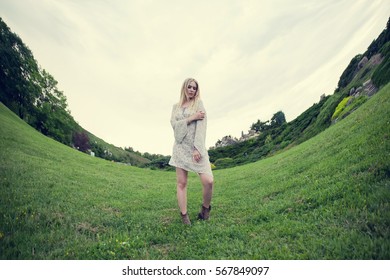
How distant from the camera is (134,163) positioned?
91.8m

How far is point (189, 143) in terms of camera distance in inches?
272

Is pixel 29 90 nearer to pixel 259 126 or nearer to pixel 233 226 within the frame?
pixel 233 226

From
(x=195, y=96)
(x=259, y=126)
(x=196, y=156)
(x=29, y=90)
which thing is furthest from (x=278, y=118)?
(x=196, y=156)

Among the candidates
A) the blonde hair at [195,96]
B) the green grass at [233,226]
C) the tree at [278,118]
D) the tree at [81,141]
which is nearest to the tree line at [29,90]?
the tree at [81,141]

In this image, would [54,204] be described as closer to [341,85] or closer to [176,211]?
[176,211]

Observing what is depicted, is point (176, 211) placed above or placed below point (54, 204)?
below

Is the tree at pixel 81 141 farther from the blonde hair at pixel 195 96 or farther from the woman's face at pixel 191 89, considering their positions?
the woman's face at pixel 191 89

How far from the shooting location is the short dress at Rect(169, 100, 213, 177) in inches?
263

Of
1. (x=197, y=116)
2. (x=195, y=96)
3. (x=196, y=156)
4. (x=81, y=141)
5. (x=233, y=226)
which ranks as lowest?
(x=233, y=226)

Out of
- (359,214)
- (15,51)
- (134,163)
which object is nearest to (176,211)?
(359,214)

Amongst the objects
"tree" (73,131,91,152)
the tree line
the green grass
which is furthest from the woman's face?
"tree" (73,131,91,152)

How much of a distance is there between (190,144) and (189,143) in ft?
0.13

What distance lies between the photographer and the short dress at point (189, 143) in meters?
6.69
